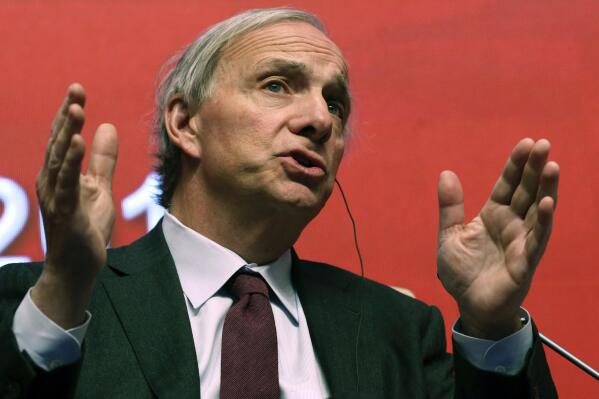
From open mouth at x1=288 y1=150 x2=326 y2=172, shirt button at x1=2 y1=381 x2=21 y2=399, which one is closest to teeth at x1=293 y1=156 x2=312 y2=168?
open mouth at x1=288 y1=150 x2=326 y2=172

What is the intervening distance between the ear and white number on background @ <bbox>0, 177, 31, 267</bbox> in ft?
1.37

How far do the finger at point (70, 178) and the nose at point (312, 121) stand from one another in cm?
69

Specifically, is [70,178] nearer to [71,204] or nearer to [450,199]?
[71,204]

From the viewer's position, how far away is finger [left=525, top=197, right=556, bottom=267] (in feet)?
5.36

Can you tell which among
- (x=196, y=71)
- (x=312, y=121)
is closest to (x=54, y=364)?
(x=312, y=121)

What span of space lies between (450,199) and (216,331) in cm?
53

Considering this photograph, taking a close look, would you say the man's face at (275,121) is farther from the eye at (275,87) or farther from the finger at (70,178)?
the finger at (70,178)

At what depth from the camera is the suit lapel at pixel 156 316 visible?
185 cm

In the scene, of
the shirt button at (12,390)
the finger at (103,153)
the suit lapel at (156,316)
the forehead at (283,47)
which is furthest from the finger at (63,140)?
the forehead at (283,47)

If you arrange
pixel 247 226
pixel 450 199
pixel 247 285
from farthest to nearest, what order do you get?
pixel 247 226, pixel 247 285, pixel 450 199

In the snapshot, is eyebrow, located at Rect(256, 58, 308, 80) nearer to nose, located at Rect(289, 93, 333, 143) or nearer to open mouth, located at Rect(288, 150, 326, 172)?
nose, located at Rect(289, 93, 333, 143)

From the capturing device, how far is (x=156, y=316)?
1947 millimetres

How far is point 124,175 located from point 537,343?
1165 millimetres

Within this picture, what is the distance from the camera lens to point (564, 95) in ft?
8.84
